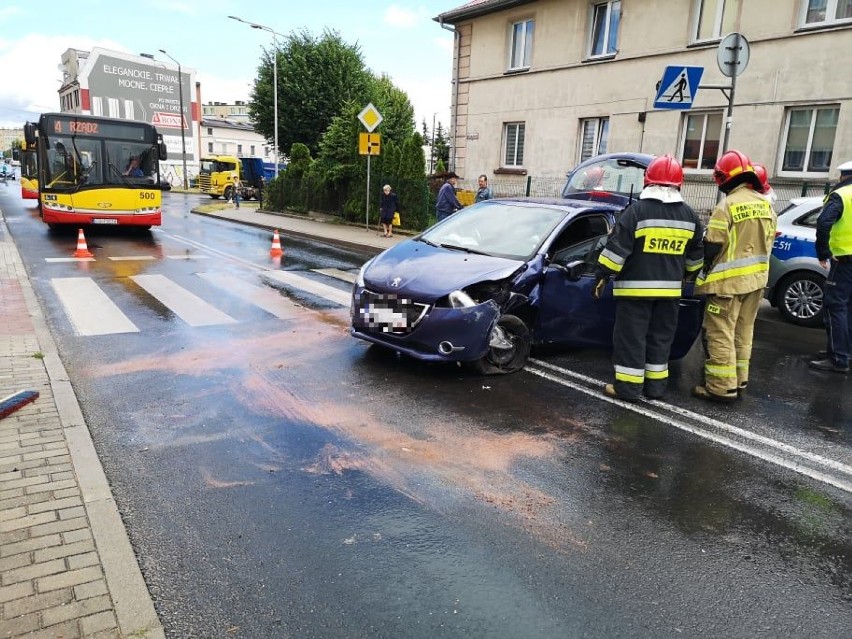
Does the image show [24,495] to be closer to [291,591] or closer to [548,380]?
[291,591]

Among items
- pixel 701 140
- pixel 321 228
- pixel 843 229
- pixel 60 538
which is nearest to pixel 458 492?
pixel 60 538

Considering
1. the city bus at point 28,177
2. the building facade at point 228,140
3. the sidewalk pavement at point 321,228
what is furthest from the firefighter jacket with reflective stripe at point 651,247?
the building facade at point 228,140

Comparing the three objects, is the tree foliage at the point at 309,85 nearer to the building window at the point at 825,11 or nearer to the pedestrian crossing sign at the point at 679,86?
the building window at the point at 825,11

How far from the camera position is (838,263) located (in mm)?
6250

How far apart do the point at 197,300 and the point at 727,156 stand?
666cm

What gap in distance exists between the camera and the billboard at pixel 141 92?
7000 cm

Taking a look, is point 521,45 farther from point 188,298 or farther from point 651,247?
point 651,247

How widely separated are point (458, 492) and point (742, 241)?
3334 millimetres

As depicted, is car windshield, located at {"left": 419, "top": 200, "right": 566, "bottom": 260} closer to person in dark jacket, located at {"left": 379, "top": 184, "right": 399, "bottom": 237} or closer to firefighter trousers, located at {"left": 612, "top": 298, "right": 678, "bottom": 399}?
firefighter trousers, located at {"left": 612, "top": 298, "right": 678, "bottom": 399}

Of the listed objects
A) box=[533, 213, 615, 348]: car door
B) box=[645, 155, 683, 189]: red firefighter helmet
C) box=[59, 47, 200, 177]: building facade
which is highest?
box=[59, 47, 200, 177]: building facade

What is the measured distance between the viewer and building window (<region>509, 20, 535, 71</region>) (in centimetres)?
1962

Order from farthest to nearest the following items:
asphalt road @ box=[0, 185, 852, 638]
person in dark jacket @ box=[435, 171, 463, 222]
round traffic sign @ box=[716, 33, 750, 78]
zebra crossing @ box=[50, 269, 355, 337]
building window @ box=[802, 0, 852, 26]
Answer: person in dark jacket @ box=[435, 171, 463, 222], building window @ box=[802, 0, 852, 26], round traffic sign @ box=[716, 33, 750, 78], zebra crossing @ box=[50, 269, 355, 337], asphalt road @ box=[0, 185, 852, 638]

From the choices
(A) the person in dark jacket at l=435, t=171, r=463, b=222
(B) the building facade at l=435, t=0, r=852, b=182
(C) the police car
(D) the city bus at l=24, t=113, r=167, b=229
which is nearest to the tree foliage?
(B) the building facade at l=435, t=0, r=852, b=182

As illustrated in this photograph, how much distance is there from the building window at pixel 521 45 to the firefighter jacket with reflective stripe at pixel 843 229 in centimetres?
1495
